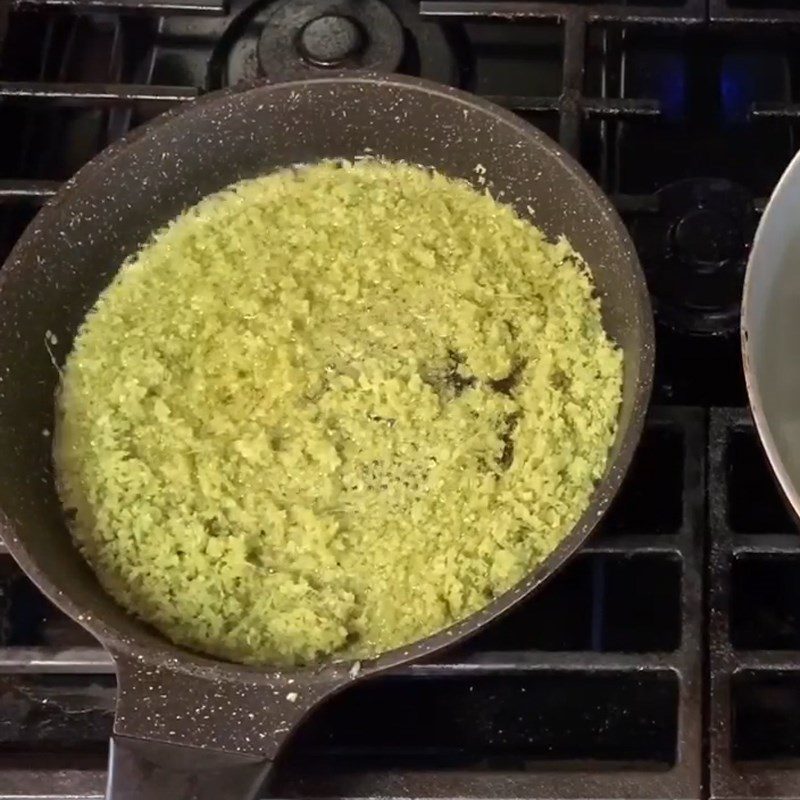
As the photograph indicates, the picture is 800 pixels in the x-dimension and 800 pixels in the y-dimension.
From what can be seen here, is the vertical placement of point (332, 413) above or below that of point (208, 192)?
below

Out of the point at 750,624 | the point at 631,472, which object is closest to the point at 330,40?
the point at 631,472

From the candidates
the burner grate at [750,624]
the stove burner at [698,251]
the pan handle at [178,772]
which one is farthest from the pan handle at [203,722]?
the stove burner at [698,251]

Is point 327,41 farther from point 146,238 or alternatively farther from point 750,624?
point 750,624

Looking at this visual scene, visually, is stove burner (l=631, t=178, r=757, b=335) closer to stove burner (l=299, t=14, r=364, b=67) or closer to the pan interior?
the pan interior

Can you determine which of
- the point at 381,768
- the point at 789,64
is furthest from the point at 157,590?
the point at 789,64

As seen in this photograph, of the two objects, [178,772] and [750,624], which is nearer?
[178,772]

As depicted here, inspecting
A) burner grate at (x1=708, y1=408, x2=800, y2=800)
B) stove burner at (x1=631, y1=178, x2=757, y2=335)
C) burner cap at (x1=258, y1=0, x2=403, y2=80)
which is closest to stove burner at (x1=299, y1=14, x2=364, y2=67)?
burner cap at (x1=258, y1=0, x2=403, y2=80)
